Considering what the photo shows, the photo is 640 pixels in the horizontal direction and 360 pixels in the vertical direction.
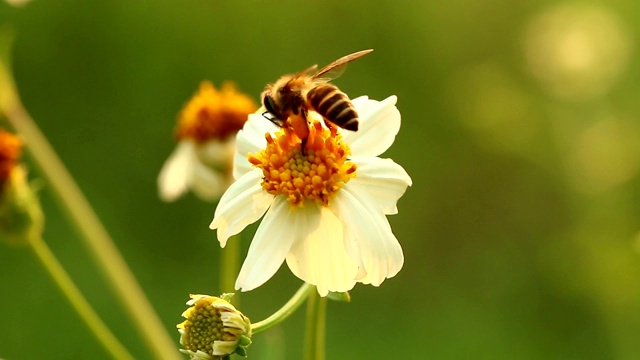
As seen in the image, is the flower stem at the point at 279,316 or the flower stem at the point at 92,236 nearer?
the flower stem at the point at 279,316

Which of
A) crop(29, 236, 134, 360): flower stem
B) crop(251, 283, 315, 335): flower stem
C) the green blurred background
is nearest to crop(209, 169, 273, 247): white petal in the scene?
crop(251, 283, 315, 335): flower stem

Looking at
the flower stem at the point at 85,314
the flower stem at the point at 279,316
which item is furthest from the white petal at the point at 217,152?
the flower stem at the point at 279,316

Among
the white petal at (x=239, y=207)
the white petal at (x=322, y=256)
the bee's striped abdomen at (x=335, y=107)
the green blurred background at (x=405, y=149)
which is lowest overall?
the green blurred background at (x=405, y=149)

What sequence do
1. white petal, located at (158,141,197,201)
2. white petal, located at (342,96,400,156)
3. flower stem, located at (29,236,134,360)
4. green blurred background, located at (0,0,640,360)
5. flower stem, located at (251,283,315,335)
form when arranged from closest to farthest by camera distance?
flower stem, located at (251,283,315,335)
white petal, located at (342,96,400,156)
flower stem, located at (29,236,134,360)
white petal, located at (158,141,197,201)
green blurred background, located at (0,0,640,360)

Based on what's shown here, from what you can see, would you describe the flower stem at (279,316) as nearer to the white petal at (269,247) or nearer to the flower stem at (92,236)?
A: the white petal at (269,247)

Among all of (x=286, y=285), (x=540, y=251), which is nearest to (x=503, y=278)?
(x=540, y=251)

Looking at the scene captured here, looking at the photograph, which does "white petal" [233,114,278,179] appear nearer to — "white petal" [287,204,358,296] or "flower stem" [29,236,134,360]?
"white petal" [287,204,358,296]

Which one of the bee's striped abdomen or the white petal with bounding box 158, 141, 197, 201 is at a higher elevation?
the bee's striped abdomen

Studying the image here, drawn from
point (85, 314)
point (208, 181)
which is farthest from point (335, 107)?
point (208, 181)
